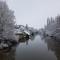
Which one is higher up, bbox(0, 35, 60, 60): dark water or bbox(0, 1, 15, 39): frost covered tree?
bbox(0, 1, 15, 39): frost covered tree

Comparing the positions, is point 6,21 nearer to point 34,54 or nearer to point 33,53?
point 33,53

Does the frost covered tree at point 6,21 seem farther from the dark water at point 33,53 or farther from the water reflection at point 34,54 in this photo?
the water reflection at point 34,54

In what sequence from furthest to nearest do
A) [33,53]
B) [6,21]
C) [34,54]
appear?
[6,21] < [33,53] < [34,54]

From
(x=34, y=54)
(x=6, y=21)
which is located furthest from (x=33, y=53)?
(x=6, y=21)

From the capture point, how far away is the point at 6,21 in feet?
93.4

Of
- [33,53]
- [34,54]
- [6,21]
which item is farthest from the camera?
[6,21]

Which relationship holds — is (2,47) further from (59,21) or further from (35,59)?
(59,21)

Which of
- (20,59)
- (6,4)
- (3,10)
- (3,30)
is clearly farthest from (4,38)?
(20,59)

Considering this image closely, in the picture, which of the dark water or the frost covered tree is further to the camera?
the frost covered tree

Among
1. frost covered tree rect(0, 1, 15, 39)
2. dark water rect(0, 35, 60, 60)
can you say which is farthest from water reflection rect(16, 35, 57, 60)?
frost covered tree rect(0, 1, 15, 39)

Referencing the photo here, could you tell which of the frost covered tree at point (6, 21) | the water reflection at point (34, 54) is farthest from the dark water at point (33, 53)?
the frost covered tree at point (6, 21)

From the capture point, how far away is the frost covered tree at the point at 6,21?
89.6 ft

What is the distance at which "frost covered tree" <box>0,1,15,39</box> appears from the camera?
1076 inches

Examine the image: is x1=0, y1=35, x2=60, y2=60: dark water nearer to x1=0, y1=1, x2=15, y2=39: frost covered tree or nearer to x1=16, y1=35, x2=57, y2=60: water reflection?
x1=16, y1=35, x2=57, y2=60: water reflection
